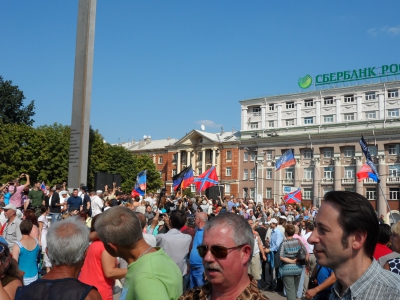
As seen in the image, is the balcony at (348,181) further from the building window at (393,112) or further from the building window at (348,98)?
the building window at (348,98)

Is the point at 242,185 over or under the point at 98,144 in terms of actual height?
under

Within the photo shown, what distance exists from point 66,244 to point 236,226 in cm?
158

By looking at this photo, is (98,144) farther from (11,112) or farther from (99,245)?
(99,245)

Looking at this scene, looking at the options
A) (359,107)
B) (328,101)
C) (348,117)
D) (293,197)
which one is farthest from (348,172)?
(293,197)

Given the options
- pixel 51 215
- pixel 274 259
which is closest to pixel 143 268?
pixel 274 259

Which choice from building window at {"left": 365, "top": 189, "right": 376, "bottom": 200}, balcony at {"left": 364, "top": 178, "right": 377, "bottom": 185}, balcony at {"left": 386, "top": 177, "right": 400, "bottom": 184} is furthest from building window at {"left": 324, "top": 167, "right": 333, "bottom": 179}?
balcony at {"left": 386, "top": 177, "right": 400, "bottom": 184}

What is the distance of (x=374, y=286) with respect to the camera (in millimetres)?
2449

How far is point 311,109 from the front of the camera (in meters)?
77.5

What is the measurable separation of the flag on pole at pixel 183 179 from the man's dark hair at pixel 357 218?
2769 centimetres

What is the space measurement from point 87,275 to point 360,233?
3245 mm

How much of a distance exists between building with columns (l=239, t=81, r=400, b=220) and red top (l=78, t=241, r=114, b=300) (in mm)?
64264

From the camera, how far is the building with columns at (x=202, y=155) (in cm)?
8531

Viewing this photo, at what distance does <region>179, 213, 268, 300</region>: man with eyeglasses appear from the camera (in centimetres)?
280

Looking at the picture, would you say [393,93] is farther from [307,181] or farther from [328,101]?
[307,181]
